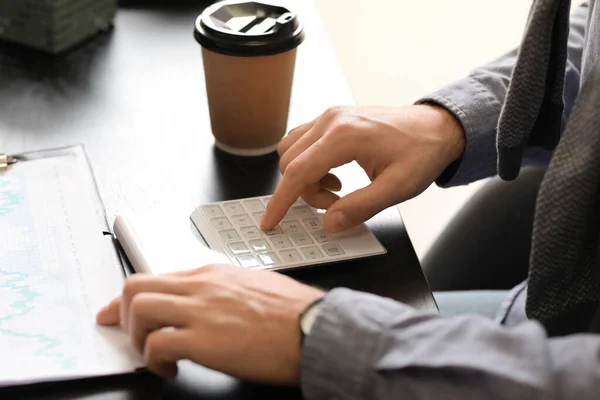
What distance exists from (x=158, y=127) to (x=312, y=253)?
272mm

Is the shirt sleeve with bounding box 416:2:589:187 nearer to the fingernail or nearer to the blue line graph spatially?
the fingernail

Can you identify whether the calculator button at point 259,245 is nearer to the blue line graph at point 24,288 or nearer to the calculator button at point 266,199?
the calculator button at point 266,199

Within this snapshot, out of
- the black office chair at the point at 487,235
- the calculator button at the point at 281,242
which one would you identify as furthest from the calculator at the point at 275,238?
the black office chair at the point at 487,235

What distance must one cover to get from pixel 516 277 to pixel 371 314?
0.54 m

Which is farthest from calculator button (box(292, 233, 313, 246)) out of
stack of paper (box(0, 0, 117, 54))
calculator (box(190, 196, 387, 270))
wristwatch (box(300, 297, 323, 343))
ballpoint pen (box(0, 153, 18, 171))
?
stack of paper (box(0, 0, 117, 54))

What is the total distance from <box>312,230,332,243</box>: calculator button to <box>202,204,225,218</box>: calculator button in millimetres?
86

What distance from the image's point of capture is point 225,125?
0.86 m

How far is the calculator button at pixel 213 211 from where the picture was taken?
753mm

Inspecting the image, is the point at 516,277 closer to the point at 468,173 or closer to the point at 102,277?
the point at 468,173

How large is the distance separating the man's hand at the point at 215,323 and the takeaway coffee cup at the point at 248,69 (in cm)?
26

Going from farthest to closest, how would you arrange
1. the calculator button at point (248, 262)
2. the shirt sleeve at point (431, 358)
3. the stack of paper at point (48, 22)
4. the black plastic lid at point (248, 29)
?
the stack of paper at point (48, 22), the black plastic lid at point (248, 29), the calculator button at point (248, 262), the shirt sleeve at point (431, 358)

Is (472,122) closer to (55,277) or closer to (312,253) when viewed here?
(312,253)

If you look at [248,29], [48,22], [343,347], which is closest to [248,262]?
[343,347]

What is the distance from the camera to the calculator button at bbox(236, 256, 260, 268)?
2.29ft
